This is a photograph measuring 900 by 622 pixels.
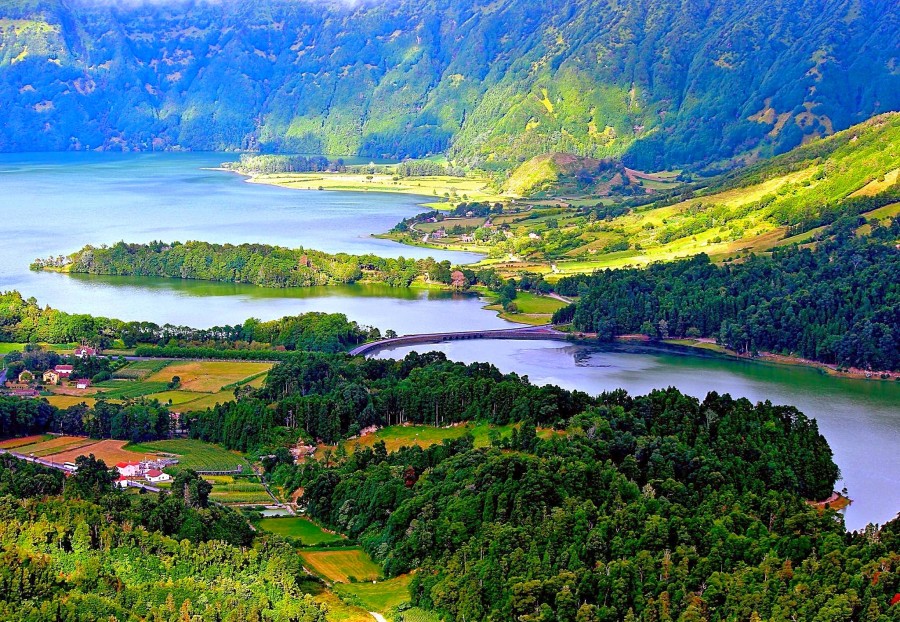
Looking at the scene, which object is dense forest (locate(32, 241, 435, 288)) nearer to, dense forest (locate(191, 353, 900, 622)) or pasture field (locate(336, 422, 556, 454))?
dense forest (locate(191, 353, 900, 622))

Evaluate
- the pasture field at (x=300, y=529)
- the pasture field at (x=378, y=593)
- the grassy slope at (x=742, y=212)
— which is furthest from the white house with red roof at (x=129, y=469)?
A: the grassy slope at (x=742, y=212)

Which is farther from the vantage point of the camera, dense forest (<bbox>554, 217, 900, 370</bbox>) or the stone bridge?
dense forest (<bbox>554, 217, 900, 370</bbox>)

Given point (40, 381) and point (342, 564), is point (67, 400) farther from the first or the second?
point (342, 564)

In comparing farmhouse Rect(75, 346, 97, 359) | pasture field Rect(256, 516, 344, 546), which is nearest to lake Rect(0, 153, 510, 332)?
farmhouse Rect(75, 346, 97, 359)

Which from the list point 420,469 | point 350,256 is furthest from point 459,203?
point 420,469

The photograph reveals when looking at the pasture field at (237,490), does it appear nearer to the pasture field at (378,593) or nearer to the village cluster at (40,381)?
the pasture field at (378,593)

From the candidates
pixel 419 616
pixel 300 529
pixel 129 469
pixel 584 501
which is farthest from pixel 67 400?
pixel 419 616

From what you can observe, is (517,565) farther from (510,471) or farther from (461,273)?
(461,273)
